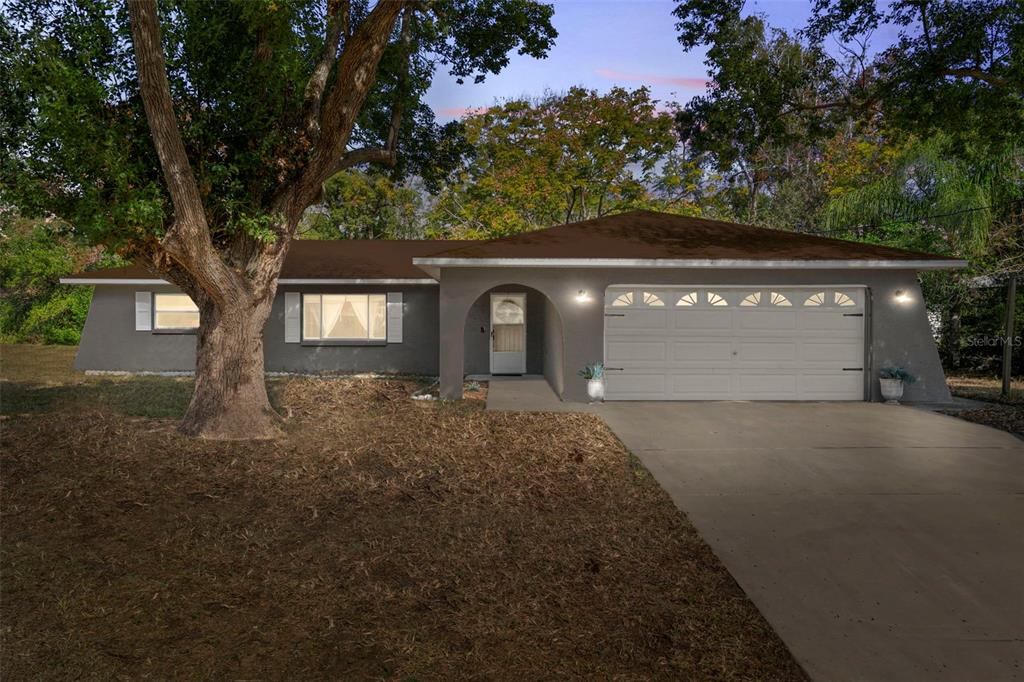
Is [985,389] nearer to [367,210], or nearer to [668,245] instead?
[668,245]

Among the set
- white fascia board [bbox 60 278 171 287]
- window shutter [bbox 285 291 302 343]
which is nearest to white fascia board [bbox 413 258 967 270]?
window shutter [bbox 285 291 302 343]

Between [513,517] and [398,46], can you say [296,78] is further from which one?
[513,517]

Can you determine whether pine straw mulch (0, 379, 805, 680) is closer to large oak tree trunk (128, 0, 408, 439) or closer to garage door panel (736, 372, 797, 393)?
large oak tree trunk (128, 0, 408, 439)

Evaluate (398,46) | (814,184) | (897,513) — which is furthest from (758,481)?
(814,184)

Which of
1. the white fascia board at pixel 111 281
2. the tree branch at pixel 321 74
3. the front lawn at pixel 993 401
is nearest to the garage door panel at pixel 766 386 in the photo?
the front lawn at pixel 993 401

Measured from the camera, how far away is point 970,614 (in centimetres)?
352

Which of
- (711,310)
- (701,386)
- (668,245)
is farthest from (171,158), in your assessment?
(701,386)

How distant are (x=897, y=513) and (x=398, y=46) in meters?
10.2

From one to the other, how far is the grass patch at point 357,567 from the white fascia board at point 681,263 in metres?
4.18

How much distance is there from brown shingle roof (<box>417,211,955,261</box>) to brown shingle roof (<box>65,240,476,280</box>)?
4047 mm

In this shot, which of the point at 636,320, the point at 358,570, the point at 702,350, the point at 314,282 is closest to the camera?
the point at 358,570

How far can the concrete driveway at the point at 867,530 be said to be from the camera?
3221 mm

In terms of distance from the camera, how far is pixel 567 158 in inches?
965

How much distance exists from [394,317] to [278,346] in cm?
299
